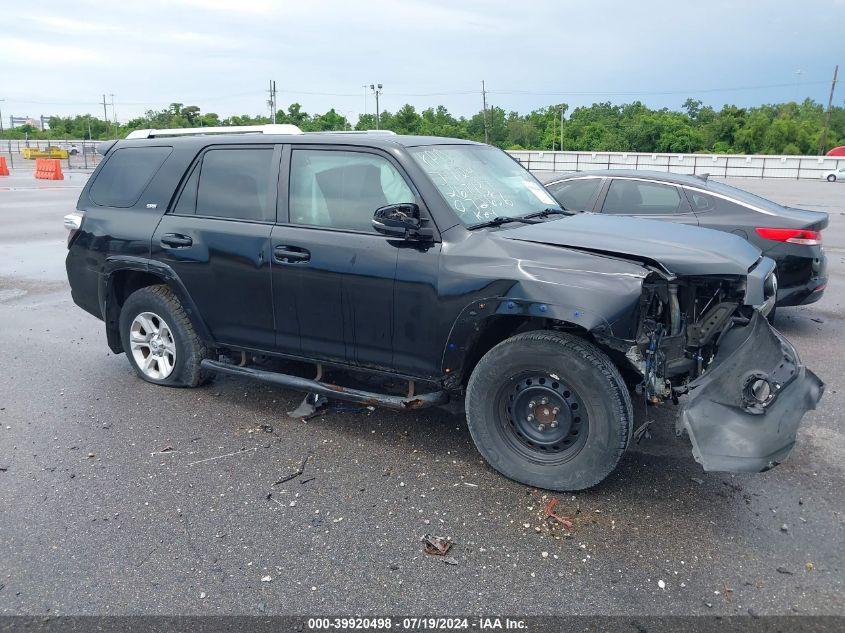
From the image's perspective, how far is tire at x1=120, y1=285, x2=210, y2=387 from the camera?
534 cm

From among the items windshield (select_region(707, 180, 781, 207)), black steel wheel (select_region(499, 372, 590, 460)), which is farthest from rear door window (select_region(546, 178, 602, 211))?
black steel wheel (select_region(499, 372, 590, 460))

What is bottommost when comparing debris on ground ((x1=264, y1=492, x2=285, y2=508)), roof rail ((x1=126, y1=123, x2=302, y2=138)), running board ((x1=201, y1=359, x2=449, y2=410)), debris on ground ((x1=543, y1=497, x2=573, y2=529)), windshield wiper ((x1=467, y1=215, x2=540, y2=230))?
debris on ground ((x1=264, y1=492, x2=285, y2=508))

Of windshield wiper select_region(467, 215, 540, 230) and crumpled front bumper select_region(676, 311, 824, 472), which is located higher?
windshield wiper select_region(467, 215, 540, 230)

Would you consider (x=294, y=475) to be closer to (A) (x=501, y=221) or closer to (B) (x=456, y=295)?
(B) (x=456, y=295)

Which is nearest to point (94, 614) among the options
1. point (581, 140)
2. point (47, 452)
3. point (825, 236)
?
point (47, 452)

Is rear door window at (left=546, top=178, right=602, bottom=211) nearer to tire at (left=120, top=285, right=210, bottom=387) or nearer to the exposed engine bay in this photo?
the exposed engine bay

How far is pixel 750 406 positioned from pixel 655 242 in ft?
3.52

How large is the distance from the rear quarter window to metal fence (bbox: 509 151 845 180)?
145ft

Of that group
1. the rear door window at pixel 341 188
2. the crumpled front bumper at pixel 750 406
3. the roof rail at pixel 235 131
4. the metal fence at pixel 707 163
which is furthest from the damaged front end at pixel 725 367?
the metal fence at pixel 707 163

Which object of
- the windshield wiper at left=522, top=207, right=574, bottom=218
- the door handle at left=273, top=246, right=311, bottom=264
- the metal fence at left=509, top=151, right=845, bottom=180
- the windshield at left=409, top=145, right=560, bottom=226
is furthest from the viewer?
the metal fence at left=509, top=151, right=845, bottom=180

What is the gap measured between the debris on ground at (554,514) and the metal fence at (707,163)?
150 feet

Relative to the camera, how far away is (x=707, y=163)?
52.0 metres

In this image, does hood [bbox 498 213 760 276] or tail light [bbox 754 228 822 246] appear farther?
tail light [bbox 754 228 822 246]

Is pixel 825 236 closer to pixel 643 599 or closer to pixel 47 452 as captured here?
pixel 643 599
